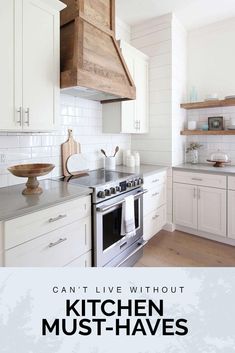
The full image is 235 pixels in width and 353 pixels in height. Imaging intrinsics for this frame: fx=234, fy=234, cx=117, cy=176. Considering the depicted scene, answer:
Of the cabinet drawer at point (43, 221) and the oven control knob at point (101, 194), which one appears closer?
the cabinet drawer at point (43, 221)

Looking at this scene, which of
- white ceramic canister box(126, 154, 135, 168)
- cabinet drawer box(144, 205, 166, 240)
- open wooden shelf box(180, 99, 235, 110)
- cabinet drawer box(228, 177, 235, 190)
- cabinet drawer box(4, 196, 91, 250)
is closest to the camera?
cabinet drawer box(4, 196, 91, 250)

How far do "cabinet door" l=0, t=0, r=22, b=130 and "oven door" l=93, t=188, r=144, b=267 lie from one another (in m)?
0.94

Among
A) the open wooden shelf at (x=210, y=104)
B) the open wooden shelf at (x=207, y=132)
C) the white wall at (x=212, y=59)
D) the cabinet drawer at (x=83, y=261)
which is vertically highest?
the white wall at (x=212, y=59)

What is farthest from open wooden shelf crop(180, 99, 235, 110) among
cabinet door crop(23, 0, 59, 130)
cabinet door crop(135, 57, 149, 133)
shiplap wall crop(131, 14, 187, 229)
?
cabinet door crop(23, 0, 59, 130)

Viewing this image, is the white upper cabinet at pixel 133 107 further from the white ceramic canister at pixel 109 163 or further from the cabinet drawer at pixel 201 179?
the cabinet drawer at pixel 201 179

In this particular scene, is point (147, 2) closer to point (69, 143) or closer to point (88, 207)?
point (69, 143)

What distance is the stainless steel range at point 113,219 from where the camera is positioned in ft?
6.36

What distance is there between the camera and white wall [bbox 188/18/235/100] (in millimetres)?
3162

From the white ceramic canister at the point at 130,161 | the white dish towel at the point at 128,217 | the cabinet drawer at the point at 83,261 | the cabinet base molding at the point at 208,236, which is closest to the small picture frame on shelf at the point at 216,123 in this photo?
the white ceramic canister at the point at 130,161

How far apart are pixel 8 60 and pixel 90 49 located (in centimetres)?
74

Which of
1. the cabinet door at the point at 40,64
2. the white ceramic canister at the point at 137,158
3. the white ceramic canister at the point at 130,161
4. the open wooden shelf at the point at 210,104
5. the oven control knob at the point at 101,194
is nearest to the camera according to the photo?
the cabinet door at the point at 40,64

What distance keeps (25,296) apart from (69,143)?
1863 mm

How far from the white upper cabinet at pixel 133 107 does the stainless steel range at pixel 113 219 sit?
2.51 ft

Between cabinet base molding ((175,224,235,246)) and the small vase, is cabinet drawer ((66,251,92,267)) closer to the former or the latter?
cabinet base molding ((175,224,235,246))
